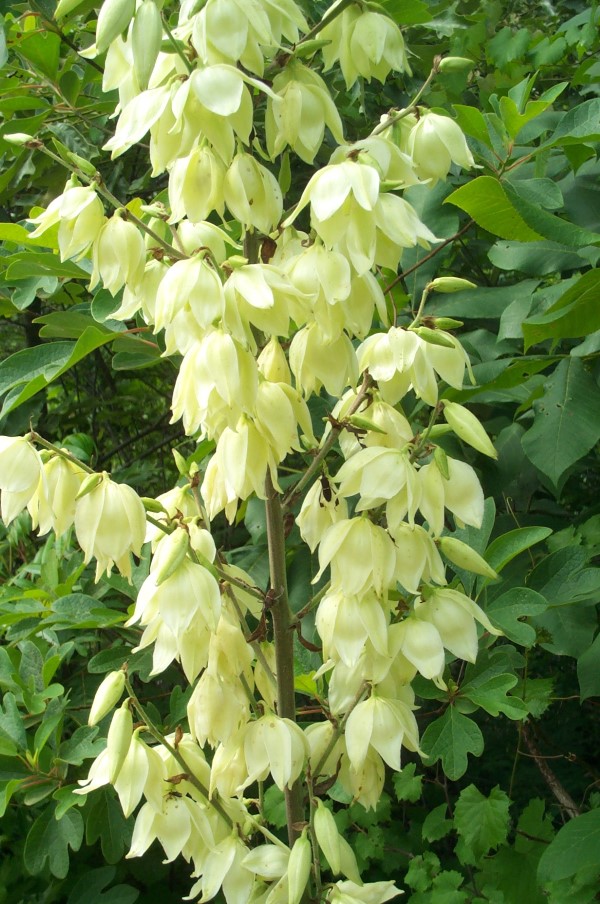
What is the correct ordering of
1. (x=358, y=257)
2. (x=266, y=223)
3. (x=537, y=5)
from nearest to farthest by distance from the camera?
(x=358, y=257) < (x=266, y=223) < (x=537, y=5)

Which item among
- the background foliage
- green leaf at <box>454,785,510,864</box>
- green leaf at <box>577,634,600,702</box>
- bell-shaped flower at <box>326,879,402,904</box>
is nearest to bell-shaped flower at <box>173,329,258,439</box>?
the background foliage

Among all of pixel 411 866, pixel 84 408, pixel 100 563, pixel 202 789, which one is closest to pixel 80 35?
pixel 84 408

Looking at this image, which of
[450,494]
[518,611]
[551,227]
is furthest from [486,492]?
[450,494]

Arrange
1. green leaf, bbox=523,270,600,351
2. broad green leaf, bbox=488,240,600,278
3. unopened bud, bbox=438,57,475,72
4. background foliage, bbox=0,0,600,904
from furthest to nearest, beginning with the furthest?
broad green leaf, bbox=488,240,600,278 < background foliage, bbox=0,0,600,904 < green leaf, bbox=523,270,600,351 < unopened bud, bbox=438,57,475,72

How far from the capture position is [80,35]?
1886mm

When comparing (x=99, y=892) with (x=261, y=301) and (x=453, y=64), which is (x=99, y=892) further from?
(x=453, y=64)

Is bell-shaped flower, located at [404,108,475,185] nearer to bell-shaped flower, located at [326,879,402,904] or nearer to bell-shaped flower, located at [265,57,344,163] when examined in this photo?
bell-shaped flower, located at [265,57,344,163]

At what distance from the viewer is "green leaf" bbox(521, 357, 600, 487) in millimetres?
1157

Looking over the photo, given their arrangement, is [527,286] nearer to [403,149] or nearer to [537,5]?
[403,149]

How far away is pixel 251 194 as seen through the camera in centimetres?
80

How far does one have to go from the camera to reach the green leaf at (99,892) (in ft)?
4.72

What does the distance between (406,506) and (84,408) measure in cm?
166

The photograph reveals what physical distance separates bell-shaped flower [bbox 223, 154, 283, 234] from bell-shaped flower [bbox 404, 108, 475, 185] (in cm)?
16

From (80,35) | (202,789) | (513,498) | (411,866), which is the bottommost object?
(411,866)
